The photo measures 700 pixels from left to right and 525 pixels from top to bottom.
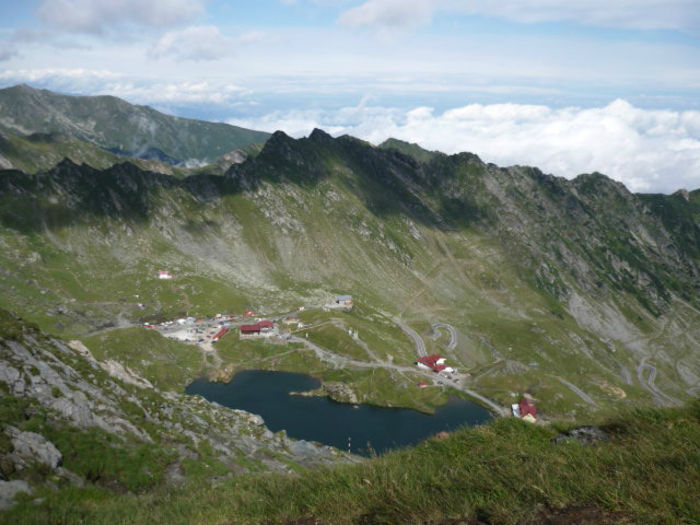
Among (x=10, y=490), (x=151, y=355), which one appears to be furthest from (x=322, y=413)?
(x=10, y=490)

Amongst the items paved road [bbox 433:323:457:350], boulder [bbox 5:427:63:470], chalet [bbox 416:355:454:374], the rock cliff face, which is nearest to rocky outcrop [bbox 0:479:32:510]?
the rock cliff face

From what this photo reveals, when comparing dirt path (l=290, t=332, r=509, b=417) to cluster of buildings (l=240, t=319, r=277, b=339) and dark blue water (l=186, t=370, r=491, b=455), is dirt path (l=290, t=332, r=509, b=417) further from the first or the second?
cluster of buildings (l=240, t=319, r=277, b=339)

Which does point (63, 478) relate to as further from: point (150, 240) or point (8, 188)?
point (8, 188)

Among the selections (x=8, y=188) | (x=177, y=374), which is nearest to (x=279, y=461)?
(x=177, y=374)

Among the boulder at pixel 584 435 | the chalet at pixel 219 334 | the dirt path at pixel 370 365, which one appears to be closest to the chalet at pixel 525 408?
the dirt path at pixel 370 365

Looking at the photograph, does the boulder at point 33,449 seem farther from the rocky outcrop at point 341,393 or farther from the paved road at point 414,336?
the paved road at point 414,336

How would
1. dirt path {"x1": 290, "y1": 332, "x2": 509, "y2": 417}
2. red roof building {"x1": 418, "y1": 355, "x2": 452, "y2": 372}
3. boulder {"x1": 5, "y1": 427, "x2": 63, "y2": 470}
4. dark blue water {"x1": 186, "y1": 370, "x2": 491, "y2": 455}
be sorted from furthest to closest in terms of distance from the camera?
1. red roof building {"x1": 418, "y1": 355, "x2": 452, "y2": 372}
2. dirt path {"x1": 290, "y1": 332, "x2": 509, "y2": 417}
3. dark blue water {"x1": 186, "y1": 370, "x2": 491, "y2": 455}
4. boulder {"x1": 5, "y1": 427, "x2": 63, "y2": 470}
